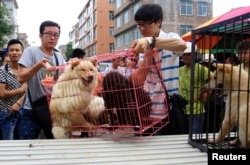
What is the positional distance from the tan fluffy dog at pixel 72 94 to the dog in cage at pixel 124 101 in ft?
0.67

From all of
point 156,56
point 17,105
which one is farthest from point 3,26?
point 156,56

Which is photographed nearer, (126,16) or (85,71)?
(85,71)

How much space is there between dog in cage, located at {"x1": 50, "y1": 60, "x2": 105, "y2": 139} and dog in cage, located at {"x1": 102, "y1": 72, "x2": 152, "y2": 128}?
0.14 meters

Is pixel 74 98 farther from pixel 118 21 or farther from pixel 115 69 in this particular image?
pixel 118 21

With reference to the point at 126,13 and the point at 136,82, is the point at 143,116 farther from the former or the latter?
the point at 126,13

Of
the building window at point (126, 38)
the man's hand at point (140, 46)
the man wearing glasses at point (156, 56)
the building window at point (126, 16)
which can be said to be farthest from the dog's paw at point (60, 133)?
the building window at point (126, 16)

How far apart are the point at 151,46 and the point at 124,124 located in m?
0.55

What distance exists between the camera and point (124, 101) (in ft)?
6.89

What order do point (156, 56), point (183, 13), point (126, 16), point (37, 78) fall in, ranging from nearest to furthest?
point (156, 56) < point (37, 78) < point (183, 13) < point (126, 16)

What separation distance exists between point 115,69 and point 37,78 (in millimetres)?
1201

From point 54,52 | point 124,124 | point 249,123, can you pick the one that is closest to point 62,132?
point 124,124

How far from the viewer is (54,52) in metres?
3.30

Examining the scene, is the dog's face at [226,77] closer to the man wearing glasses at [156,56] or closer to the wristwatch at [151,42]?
the man wearing glasses at [156,56]

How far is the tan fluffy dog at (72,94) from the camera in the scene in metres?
2.33
